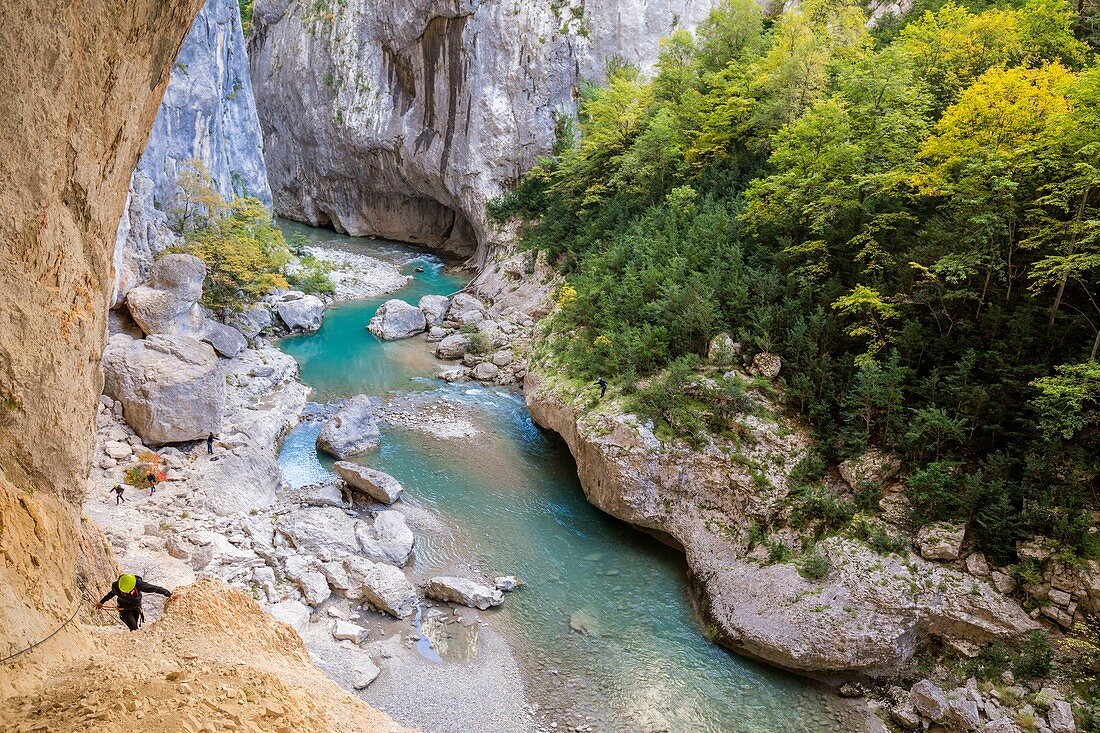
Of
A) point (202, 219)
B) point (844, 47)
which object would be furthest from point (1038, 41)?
point (202, 219)

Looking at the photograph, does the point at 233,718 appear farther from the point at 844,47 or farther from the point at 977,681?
the point at 844,47

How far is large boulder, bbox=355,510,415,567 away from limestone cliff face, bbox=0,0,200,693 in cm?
588

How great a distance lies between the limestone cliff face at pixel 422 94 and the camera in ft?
100

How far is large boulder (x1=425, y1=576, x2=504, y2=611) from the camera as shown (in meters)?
11.5

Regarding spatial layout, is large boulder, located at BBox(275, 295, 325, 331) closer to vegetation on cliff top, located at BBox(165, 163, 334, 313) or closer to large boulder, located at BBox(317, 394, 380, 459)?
vegetation on cliff top, located at BBox(165, 163, 334, 313)

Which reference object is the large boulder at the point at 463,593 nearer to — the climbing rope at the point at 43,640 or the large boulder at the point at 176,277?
the climbing rope at the point at 43,640

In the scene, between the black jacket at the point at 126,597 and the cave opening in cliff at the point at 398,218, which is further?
the cave opening in cliff at the point at 398,218

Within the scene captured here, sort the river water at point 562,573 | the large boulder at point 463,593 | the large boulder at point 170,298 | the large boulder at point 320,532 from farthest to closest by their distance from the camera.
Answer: the large boulder at point 170,298 < the large boulder at point 320,532 < the large boulder at point 463,593 < the river water at point 562,573

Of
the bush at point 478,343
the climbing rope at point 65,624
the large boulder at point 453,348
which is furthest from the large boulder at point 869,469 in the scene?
the large boulder at point 453,348

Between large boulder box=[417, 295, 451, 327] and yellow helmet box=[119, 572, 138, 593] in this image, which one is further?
large boulder box=[417, 295, 451, 327]

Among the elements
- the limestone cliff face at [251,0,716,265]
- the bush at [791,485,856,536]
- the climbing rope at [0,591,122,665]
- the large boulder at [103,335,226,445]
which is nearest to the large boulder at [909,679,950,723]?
Result: the bush at [791,485,856,536]

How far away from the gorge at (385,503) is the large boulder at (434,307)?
18 cm

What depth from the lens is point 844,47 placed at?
1986cm

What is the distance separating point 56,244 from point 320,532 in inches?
314
